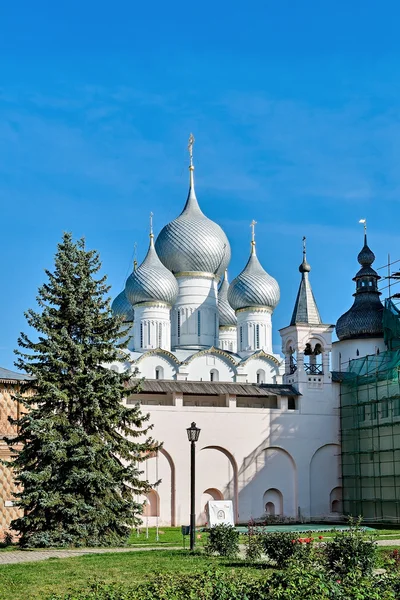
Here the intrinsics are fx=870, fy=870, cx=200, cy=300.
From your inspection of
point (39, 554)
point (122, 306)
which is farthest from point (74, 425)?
point (122, 306)

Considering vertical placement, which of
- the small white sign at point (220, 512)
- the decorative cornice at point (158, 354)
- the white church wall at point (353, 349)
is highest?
the white church wall at point (353, 349)

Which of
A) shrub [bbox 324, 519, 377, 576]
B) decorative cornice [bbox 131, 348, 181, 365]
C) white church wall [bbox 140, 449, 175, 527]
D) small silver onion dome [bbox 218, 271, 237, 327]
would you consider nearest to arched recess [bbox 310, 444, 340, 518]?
white church wall [bbox 140, 449, 175, 527]

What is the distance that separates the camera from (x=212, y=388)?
2995 centimetres

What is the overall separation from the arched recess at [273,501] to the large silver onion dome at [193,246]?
509 inches

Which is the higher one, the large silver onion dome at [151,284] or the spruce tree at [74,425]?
the large silver onion dome at [151,284]

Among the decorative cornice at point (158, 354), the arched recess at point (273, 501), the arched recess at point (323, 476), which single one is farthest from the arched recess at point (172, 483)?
the decorative cornice at point (158, 354)

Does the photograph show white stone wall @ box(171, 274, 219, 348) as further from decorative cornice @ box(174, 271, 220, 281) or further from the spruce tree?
the spruce tree

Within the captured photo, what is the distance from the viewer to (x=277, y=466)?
3012 centimetres

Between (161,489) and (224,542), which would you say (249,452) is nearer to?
(161,489)

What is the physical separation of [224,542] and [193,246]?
84.7 ft

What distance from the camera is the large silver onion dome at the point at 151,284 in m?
38.0

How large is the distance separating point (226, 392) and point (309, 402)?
10.2ft

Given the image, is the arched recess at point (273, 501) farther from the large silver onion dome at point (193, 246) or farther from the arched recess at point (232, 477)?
the large silver onion dome at point (193, 246)

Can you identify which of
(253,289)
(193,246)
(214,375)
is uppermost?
(193,246)
